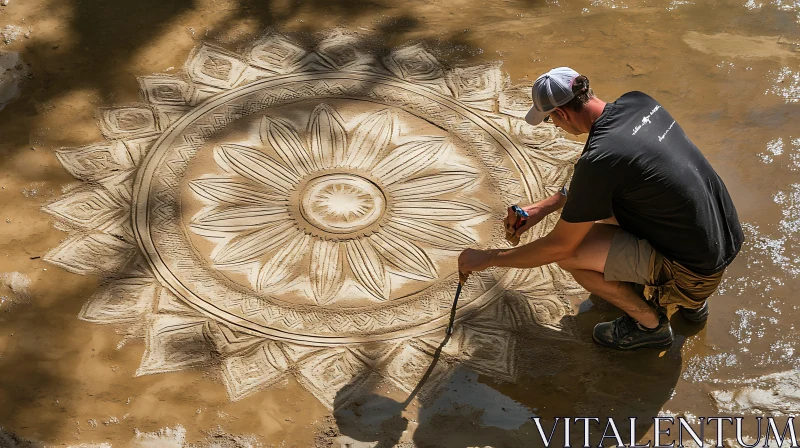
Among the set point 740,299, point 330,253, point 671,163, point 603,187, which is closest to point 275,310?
point 330,253

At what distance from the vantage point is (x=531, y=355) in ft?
11.3

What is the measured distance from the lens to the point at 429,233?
4.02 meters

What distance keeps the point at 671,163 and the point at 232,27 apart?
3.39 meters

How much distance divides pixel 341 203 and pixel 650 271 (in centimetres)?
162

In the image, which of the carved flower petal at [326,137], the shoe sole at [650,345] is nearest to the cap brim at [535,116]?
the shoe sole at [650,345]

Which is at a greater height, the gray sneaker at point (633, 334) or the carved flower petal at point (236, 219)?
the carved flower petal at point (236, 219)

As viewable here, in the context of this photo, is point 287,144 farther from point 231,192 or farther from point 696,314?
point 696,314

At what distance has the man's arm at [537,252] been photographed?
3.14 metres

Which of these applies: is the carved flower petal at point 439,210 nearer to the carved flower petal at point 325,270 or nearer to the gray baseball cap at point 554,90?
the carved flower petal at point 325,270

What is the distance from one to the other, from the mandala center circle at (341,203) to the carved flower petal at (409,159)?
5.0 inches

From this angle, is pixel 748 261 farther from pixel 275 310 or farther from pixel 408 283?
pixel 275 310

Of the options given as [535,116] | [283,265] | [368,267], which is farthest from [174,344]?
[535,116]

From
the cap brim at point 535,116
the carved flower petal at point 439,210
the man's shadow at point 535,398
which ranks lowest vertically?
the man's shadow at point 535,398

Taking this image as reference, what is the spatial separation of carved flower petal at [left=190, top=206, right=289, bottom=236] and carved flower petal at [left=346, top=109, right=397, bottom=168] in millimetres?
565
